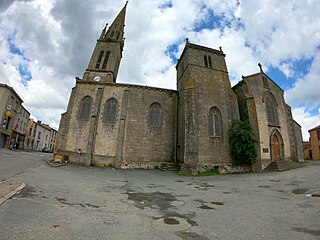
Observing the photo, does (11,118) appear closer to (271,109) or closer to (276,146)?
(271,109)

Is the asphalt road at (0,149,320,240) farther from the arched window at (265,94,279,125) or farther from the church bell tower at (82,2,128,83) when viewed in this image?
the church bell tower at (82,2,128,83)

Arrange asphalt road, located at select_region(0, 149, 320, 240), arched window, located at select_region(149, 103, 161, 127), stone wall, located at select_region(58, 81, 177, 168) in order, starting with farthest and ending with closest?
arched window, located at select_region(149, 103, 161, 127) → stone wall, located at select_region(58, 81, 177, 168) → asphalt road, located at select_region(0, 149, 320, 240)

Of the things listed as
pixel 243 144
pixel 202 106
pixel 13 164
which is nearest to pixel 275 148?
pixel 243 144

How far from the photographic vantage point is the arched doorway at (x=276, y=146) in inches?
672

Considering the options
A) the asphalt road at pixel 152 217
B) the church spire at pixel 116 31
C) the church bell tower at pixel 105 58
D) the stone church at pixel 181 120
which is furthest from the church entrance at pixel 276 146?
the church spire at pixel 116 31

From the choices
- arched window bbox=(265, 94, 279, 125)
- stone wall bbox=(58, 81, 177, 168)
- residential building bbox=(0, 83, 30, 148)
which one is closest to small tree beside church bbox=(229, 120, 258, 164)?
arched window bbox=(265, 94, 279, 125)

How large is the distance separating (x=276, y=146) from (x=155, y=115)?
12773 millimetres

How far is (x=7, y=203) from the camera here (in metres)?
4.41

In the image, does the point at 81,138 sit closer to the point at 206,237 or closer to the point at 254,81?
the point at 206,237

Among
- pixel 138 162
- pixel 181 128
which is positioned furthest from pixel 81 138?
pixel 181 128

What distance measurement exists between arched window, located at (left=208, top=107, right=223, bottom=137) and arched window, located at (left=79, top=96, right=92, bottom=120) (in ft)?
41.0

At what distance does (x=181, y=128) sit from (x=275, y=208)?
41.4 ft

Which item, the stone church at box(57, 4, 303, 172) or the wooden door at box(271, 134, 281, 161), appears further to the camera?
the wooden door at box(271, 134, 281, 161)

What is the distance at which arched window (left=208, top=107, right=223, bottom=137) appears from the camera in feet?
53.7
